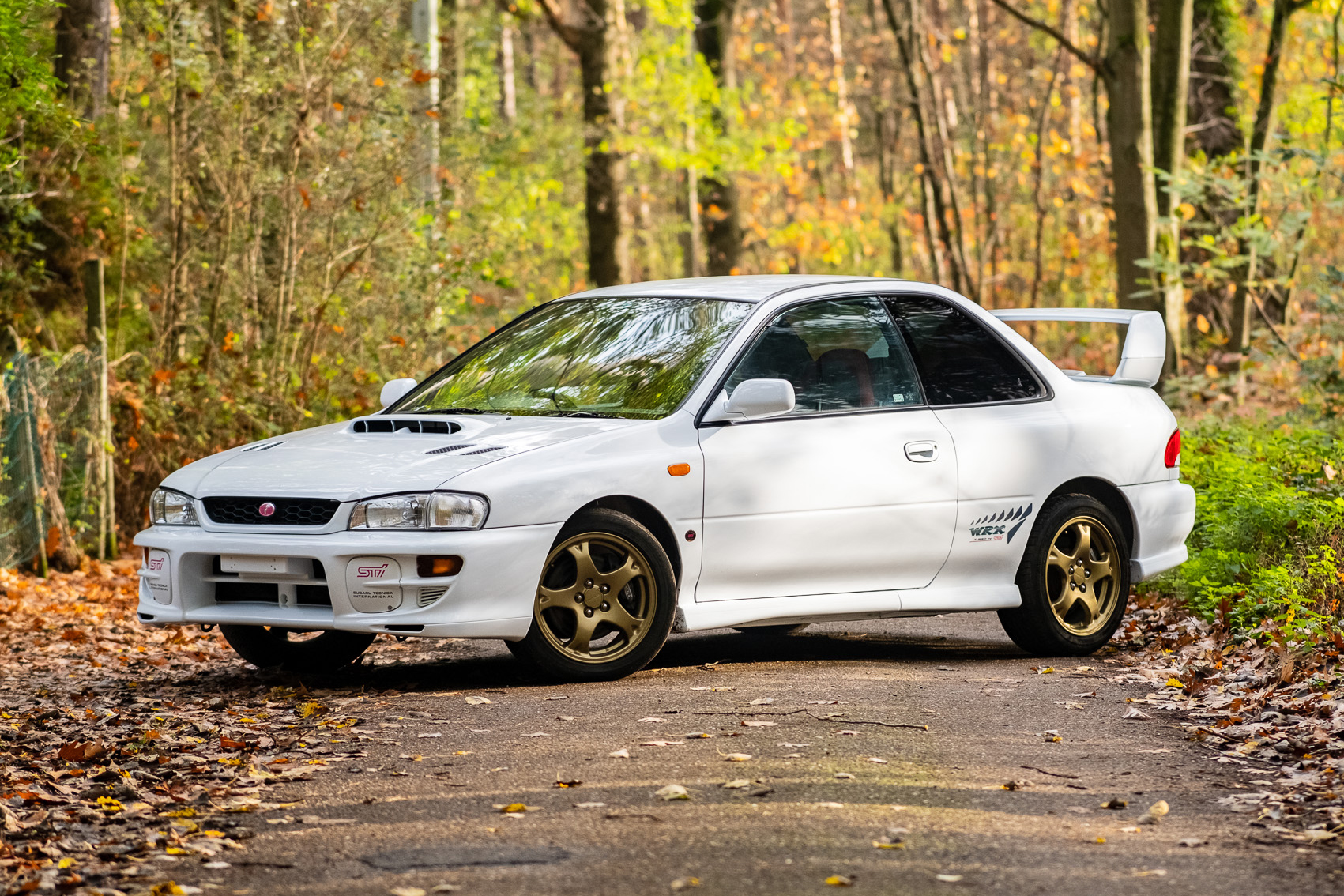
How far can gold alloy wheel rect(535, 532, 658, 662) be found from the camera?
293 inches

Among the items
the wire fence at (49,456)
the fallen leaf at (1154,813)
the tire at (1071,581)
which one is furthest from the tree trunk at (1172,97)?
the fallen leaf at (1154,813)

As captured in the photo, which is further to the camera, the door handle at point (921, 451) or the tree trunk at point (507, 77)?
the tree trunk at point (507, 77)

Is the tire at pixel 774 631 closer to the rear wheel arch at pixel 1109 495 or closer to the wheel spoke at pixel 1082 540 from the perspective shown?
the wheel spoke at pixel 1082 540

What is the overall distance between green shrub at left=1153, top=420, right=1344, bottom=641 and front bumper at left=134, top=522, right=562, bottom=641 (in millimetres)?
3576

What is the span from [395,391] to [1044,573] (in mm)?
3313

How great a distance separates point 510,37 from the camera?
50.5m

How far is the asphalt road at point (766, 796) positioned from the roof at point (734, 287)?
1.75 meters

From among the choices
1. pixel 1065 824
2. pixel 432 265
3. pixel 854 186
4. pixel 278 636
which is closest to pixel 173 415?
pixel 432 265

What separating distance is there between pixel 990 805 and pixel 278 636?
4.04m

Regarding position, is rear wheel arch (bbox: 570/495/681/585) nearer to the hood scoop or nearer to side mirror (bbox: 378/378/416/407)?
the hood scoop

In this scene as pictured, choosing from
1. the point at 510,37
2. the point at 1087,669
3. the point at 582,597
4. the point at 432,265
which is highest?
the point at 510,37

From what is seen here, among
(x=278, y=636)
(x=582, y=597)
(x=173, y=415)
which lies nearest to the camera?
(x=582, y=597)

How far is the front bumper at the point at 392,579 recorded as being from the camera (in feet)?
23.5

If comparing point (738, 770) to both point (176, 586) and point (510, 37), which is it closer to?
point (176, 586)
